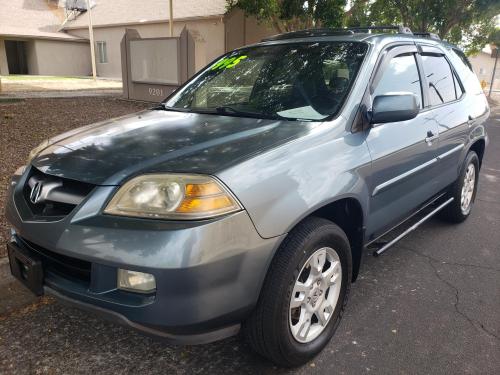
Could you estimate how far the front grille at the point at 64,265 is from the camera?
208cm

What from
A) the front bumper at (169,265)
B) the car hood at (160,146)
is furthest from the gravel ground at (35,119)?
the front bumper at (169,265)

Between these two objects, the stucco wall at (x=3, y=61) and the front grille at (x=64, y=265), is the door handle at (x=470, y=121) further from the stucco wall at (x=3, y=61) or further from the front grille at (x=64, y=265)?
the stucco wall at (x=3, y=61)

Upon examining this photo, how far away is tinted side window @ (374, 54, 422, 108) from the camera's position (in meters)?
3.08

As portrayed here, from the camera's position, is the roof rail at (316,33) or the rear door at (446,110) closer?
the roof rail at (316,33)

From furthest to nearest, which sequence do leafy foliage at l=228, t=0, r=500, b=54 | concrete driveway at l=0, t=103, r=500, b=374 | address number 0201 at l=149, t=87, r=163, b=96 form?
address number 0201 at l=149, t=87, r=163, b=96 < leafy foliage at l=228, t=0, r=500, b=54 < concrete driveway at l=0, t=103, r=500, b=374

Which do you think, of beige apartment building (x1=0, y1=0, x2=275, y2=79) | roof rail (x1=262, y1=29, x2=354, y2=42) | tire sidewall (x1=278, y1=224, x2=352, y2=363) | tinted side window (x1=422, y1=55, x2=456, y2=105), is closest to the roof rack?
roof rail (x1=262, y1=29, x2=354, y2=42)

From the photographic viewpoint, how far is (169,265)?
1821mm

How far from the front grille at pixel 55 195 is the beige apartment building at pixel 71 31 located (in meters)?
21.2

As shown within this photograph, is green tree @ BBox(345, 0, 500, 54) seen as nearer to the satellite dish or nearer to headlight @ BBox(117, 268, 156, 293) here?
headlight @ BBox(117, 268, 156, 293)

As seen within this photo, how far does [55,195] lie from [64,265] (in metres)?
0.34

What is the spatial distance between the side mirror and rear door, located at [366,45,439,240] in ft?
0.40

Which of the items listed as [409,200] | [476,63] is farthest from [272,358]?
[476,63]

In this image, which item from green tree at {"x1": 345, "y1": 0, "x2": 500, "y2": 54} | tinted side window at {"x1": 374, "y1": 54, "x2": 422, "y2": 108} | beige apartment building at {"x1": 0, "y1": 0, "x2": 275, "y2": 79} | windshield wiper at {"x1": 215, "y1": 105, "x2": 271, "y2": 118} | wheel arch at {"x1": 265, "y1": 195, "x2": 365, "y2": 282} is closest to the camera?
wheel arch at {"x1": 265, "y1": 195, "x2": 365, "y2": 282}

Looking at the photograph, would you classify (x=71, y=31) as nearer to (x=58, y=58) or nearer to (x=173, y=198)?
(x=58, y=58)
